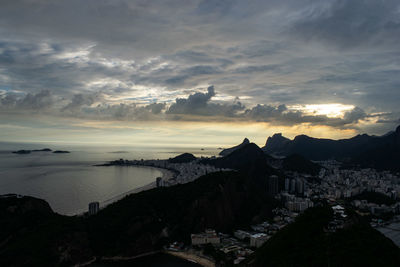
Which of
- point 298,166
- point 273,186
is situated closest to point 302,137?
point 298,166

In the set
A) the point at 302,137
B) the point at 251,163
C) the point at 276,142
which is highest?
the point at 302,137

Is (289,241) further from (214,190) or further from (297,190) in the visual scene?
(297,190)

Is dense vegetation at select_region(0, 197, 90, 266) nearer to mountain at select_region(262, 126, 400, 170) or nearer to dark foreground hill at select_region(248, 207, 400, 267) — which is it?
dark foreground hill at select_region(248, 207, 400, 267)

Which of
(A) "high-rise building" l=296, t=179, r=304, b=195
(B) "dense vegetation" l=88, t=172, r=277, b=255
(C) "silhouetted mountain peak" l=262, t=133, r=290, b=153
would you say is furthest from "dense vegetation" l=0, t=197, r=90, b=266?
(C) "silhouetted mountain peak" l=262, t=133, r=290, b=153

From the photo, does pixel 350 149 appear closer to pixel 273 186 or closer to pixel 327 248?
pixel 273 186

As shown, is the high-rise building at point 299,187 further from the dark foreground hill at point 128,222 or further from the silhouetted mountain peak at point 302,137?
the silhouetted mountain peak at point 302,137

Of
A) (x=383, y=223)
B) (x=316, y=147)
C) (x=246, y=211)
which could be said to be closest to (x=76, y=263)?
(x=246, y=211)

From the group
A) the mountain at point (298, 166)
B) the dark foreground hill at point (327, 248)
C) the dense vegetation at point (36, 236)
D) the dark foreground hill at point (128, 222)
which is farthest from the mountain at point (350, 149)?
the dense vegetation at point (36, 236)
